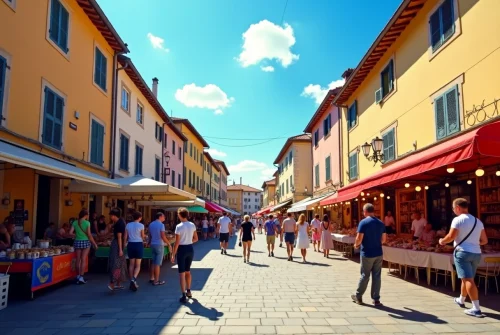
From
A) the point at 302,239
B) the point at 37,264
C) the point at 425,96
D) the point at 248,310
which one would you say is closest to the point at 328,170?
the point at 302,239

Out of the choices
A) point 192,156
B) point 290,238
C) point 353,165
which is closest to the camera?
point 290,238

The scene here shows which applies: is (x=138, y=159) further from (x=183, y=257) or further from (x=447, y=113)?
(x=447, y=113)

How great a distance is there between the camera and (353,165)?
18094 mm

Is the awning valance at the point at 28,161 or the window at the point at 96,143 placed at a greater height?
the window at the point at 96,143

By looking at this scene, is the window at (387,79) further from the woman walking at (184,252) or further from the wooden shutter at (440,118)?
the woman walking at (184,252)

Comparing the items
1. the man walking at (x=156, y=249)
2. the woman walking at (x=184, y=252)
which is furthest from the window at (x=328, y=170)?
the woman walking at (x=184, y=252)

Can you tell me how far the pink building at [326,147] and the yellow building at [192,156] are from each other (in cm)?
1094

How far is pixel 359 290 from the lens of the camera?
6.60 metres

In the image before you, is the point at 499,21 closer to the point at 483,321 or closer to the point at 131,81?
the point at 483,321

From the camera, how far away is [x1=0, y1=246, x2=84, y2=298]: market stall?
707cm

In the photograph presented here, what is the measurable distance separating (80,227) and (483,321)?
7.96 metres

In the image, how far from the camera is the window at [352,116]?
18047 millimetres

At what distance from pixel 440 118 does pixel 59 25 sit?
435 inches

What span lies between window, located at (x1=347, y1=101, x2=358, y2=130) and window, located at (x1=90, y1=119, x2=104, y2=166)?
1120 centimetres
